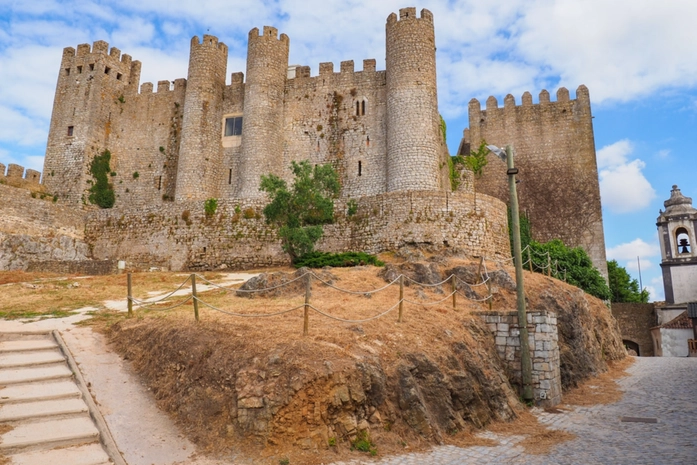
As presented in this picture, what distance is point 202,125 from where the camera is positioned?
3394 cm

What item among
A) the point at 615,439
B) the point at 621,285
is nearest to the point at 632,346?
the point at 621,285

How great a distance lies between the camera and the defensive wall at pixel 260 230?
2308cm

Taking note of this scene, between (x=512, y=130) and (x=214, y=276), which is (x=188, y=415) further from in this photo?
(x=512, y=130)

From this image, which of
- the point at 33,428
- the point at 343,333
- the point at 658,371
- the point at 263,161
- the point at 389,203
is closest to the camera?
the point at 33,428

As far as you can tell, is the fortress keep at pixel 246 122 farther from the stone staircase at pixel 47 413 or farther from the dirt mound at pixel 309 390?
the stone staircase at pixel 47 413

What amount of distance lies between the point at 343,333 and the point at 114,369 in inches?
170

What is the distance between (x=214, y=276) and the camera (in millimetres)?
21094

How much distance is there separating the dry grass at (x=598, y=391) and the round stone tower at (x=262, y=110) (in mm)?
21776

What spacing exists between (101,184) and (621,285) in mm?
42615

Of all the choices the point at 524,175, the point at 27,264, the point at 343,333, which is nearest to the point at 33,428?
the point at 343,333

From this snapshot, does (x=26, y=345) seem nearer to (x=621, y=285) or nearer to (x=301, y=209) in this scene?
(x=301, y=209)

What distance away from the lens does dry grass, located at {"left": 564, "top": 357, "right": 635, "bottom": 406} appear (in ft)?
40.1

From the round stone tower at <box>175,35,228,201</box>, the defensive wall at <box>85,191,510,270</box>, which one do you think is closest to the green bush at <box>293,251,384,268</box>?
the defensive wall at <box>85,191,510,270</box>

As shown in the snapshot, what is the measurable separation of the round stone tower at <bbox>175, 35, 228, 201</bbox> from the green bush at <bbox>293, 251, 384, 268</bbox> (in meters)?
13.8
